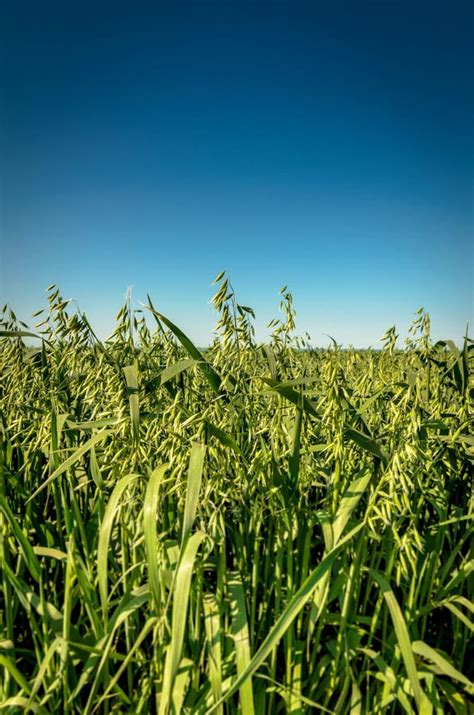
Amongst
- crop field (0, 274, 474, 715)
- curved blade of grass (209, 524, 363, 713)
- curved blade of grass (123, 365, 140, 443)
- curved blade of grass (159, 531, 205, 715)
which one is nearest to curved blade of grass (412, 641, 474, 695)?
crop field (0, 274, 474, 715)

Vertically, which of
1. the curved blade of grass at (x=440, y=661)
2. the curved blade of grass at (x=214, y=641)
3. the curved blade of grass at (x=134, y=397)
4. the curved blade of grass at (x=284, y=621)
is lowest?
the curved blade of grass at (x=440, y=661)

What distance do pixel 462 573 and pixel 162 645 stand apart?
84cm

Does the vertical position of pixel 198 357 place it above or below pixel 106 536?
above

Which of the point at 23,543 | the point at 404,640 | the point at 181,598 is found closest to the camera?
the point at 181,598

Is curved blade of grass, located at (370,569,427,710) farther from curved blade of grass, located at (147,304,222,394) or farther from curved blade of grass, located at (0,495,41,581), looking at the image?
curved blade of grass, located at (0,495,41,581)

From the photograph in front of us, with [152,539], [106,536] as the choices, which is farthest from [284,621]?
[106,536]

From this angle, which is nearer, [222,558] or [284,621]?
[284,621]

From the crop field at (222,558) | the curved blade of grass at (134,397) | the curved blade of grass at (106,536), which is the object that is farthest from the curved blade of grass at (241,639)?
the curved blade of grass at (134,397)

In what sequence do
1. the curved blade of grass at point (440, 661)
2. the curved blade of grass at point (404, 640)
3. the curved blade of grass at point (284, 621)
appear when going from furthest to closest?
the curved blade of grass at point (440, 661) → the curved blade of grass at point (404, 640) → the curved blade of grass at point (284, 621)

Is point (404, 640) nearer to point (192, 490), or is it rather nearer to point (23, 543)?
point (192, 490)

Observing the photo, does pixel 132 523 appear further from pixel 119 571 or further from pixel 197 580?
pixel 119 571

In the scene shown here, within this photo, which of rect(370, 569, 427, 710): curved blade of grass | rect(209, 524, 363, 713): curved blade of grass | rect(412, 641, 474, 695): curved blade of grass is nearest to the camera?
rect(209, 524, 363, 713): curved blade of grass

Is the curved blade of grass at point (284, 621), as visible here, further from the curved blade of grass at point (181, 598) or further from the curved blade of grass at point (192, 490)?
the curved blade of grass at point (192, 490)

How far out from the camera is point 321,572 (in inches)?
38.5
